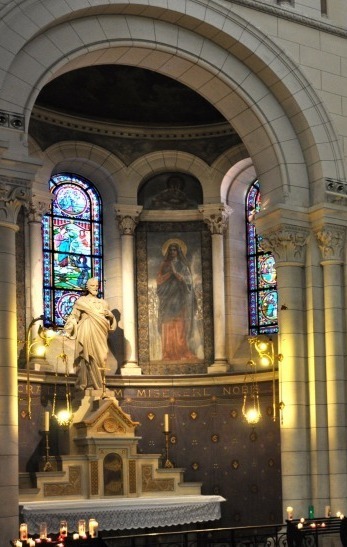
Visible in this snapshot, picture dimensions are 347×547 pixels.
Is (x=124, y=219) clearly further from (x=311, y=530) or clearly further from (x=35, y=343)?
(x=311, y=530)

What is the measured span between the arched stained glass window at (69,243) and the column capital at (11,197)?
6.37 meters

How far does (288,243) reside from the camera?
1781 centimetres

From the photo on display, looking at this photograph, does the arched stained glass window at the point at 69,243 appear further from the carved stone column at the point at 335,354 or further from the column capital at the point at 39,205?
the carved stone column at the point at 335,354

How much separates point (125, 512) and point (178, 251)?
6.41 m

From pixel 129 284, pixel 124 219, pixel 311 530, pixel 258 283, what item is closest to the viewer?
pixel 311 530

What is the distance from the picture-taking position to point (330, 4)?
18875 mm

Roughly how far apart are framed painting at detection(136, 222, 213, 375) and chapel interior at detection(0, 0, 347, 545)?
0.13 feet

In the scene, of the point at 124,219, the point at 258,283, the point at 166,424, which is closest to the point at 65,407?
the point at 166,424

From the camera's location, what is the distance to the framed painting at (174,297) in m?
21.8

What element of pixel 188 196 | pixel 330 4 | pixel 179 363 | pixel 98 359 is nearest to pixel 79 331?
pixel 98 359

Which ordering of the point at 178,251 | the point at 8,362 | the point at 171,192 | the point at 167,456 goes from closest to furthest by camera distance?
1. the point at 8,362
2. the point at 167,456
3. the point at 178,251
4. the point at 171,192

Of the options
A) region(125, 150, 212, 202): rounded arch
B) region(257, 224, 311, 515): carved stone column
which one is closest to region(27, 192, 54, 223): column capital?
region(125, 150, 212, 202): rounded arch

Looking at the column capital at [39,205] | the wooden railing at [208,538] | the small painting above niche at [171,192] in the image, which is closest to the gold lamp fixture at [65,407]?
the wooden railing at [208,538]

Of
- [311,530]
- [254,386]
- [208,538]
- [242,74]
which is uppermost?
[242,74]
